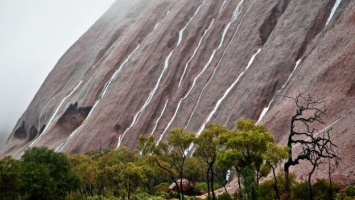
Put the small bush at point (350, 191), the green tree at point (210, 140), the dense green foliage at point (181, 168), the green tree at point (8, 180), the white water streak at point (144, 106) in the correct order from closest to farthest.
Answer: the dense green foliage at point (181, 168) < the small bush at point (350, 191) < the green tree at point (8, 180) < the green tree at point (210, 140) < the white water streak at point (144, 106)

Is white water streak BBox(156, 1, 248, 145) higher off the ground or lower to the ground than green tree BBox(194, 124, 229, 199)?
higher

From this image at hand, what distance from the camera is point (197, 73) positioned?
7950 centimetres

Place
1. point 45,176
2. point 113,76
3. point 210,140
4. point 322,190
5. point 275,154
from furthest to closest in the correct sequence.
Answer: point 113,76 → point 45,176 → point 210,140 → point 322,190 → point 275,154

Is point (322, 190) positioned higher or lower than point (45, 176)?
lower

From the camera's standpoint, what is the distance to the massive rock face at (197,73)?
161 ft

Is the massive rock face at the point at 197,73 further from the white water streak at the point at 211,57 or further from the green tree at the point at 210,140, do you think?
the green tree at the point at 210,140

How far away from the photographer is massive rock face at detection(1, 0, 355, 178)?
4919 centimetres

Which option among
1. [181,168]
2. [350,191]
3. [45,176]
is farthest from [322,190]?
[45,176]

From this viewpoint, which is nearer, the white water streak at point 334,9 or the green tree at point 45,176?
the green tree at point 45,176

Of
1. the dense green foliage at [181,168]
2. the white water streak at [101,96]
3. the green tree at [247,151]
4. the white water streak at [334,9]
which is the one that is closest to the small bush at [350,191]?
the dense green foliage at [181,168]

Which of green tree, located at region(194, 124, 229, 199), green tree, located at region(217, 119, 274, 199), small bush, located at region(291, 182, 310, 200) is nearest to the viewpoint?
green tree, located at region(217, 119, 274, 199)

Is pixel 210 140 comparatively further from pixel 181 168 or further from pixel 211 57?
pixel 211 57

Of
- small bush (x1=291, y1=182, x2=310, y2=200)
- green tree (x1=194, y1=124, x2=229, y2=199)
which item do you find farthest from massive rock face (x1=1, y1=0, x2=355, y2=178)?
green tree (x1=194, y1=124, x2=229, y2=199)

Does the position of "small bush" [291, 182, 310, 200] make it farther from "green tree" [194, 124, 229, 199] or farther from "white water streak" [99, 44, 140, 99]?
"white water streak" [99, 44, 140, 99]
